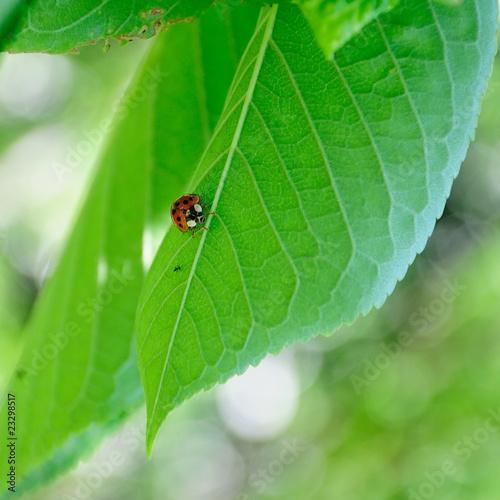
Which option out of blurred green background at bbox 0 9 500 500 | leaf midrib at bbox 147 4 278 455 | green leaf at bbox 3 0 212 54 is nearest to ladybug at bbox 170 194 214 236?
leaf midrib at bbox 147 4 278 455

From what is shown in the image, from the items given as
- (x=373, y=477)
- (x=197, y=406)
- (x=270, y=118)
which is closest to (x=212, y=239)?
(x=270, y=118)

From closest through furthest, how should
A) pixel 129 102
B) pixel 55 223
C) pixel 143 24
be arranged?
pixel 143 24 → pixel 129 102 → pixel 55 223

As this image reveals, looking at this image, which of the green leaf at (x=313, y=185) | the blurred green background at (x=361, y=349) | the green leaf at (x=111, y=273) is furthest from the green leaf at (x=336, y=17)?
the blurred green background at (x=361, y=349)

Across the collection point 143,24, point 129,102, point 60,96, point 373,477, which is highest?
point 60,96

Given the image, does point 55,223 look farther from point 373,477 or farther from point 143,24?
point 373,477

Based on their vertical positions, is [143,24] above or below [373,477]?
above

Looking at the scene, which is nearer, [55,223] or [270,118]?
[270,118]

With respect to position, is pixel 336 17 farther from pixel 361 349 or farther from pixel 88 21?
pixel 361 349
